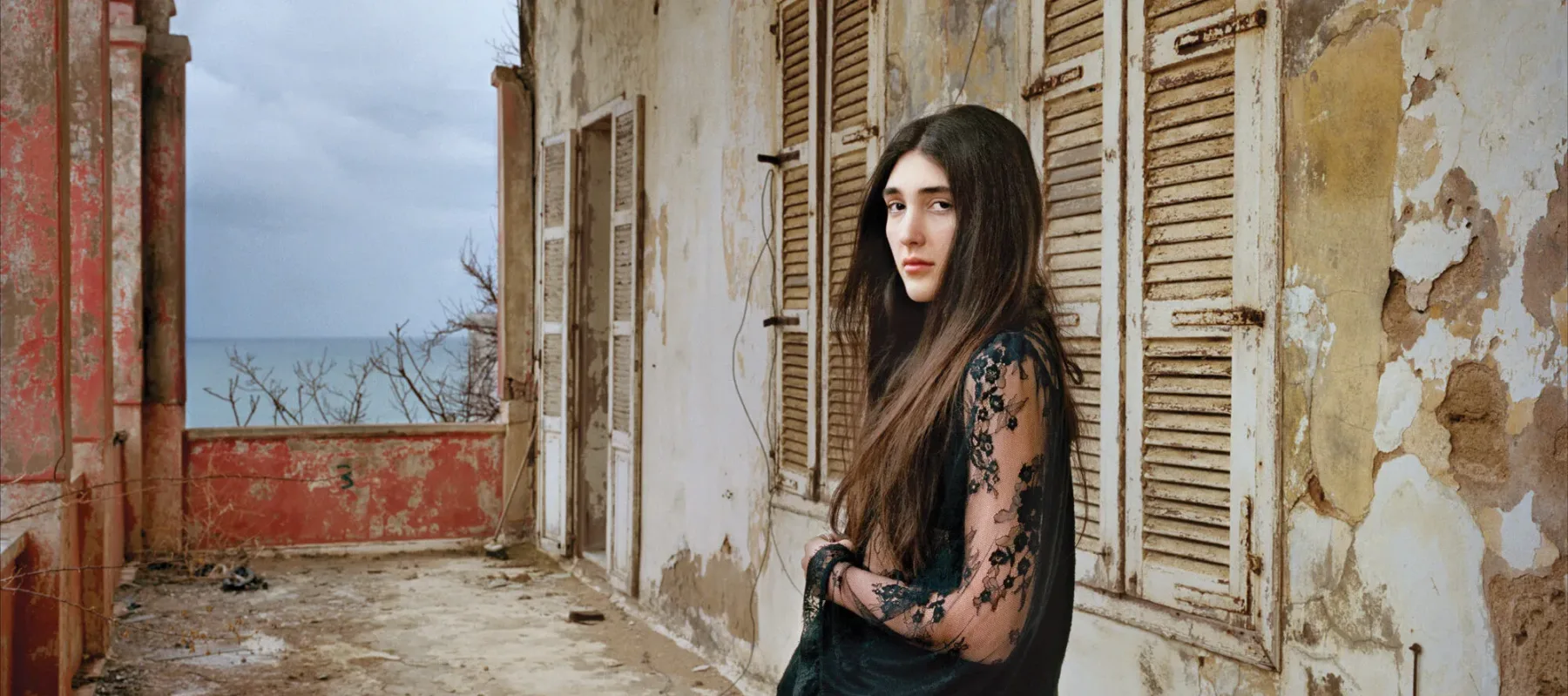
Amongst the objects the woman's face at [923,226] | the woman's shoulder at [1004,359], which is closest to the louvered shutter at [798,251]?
the woman's face at [923,226]

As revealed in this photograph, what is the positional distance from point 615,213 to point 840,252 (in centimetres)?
278

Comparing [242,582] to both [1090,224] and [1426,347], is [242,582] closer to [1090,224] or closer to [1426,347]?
[1090,224]

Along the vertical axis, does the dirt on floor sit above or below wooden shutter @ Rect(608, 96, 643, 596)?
below

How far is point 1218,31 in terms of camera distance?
2.72 metres

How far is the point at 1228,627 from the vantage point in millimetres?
2691

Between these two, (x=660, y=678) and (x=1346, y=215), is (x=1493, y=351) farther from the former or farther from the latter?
Result: (x=660, y=678)

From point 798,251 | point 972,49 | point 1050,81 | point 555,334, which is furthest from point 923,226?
point 555,334

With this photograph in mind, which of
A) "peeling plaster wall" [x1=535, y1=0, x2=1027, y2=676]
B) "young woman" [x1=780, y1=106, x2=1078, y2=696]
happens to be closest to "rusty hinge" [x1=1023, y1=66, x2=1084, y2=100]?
"peeling plaster wall" [x1=535, y1=0, x2=1027, y2=676]

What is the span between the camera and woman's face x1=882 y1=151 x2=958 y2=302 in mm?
1539

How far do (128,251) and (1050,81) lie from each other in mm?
6703

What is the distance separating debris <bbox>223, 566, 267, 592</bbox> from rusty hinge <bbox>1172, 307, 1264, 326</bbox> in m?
6.24

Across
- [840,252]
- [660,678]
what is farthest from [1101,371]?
[660,678]

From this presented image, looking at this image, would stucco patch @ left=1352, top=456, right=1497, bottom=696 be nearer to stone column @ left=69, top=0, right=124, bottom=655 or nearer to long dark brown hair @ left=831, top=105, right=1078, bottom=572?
long dark brown hair @ left=831, top=105, right=1078, bottom=572

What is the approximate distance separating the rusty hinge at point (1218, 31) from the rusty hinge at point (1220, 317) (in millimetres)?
611
